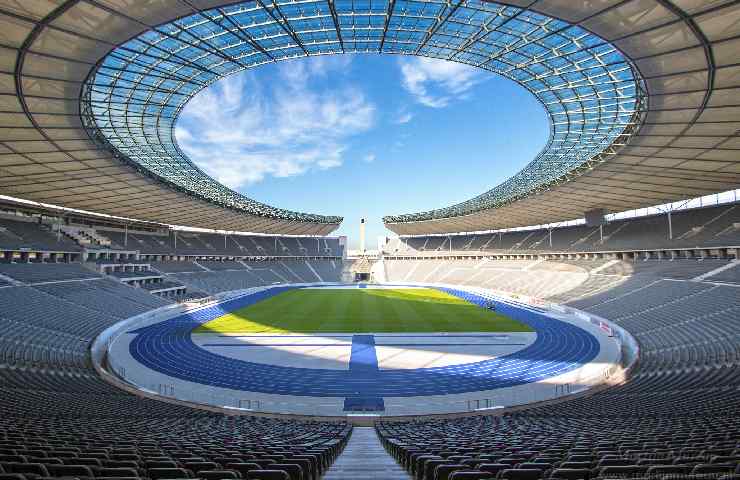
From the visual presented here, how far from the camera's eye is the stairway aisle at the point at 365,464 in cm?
621

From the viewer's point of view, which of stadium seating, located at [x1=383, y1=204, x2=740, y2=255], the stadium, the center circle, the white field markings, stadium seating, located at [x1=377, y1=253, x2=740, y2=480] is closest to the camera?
stadium seating, located at [x1=377, y1=253, x2=740, y2=480]

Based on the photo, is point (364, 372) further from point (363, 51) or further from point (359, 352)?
point (363, 51)

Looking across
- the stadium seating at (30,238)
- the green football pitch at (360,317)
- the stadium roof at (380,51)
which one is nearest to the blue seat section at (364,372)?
the green football pitch at (360,317)

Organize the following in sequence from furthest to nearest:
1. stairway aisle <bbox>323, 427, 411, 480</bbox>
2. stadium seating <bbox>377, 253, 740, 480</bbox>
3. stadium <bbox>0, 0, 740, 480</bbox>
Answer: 1. stadium <bbox>0, 0, 740, 480</bbox>
2. stairway aisle <bbox>323, 427, 411, 480</bbox>
3. stadium seating <bbox>377, 253, 740, 480</bbox>

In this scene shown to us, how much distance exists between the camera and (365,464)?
24.8 ft

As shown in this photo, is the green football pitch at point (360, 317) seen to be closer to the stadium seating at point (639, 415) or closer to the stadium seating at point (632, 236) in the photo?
the stadium seating at point (639, 415)

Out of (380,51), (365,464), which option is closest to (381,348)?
(380,51)

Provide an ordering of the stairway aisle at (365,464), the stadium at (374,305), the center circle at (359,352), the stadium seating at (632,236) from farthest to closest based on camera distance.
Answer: the stadium seating at (632,236) → the center circle at (359,352) → the stadium at (374,305) → the stairway aisle at (365,464)

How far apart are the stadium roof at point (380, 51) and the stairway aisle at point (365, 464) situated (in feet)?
44.6

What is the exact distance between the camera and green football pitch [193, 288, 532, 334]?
106 ft

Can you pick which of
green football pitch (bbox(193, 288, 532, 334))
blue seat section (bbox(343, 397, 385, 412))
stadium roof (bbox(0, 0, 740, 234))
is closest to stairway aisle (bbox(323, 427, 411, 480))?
blue seat section (bbox(343, 397, 385, 412))

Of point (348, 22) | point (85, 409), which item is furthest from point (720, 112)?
point (85, 409)

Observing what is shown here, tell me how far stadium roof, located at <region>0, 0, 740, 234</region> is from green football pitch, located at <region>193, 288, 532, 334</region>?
13845 mm

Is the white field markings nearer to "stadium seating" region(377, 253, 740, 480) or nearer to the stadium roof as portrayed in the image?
"stadium seating" region(377, 253, 740, 480)
